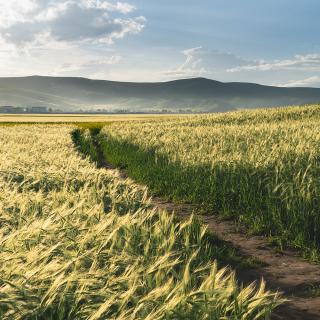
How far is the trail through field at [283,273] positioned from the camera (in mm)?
5367

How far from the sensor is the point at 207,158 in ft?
41.4

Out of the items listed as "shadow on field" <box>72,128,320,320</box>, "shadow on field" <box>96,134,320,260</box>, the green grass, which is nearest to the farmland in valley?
"shadow on field" <box>72,128,320,320</box>

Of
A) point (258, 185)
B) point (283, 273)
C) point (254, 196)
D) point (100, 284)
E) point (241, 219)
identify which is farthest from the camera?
point (258, 185)

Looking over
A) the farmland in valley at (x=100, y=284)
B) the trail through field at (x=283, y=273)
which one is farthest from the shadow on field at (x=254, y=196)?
the farmland in valley at (x=100, y=284)

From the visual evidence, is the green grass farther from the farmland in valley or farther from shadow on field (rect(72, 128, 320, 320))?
the farmland in valley

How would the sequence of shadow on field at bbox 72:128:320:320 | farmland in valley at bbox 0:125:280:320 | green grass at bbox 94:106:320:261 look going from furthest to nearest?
green grass at bbox 94:106:320:261 → shadow on field at bbox 72:128:320:320 → farmland in valley at bbox 0:125:280:320

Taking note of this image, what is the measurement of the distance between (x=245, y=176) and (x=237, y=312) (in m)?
7.40

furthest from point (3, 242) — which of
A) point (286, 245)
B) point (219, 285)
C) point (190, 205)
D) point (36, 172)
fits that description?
point (190, 205)

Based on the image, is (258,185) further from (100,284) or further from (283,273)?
(100,284)

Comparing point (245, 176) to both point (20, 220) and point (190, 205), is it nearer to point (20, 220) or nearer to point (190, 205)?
point (190, 205)

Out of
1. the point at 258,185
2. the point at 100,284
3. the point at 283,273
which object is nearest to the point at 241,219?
the point at 258,185

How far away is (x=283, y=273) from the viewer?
6855 mm

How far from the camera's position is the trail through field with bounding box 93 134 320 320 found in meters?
5.37

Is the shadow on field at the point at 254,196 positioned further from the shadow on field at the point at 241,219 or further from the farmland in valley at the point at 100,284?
the farmland in valley at the point at 100,284
